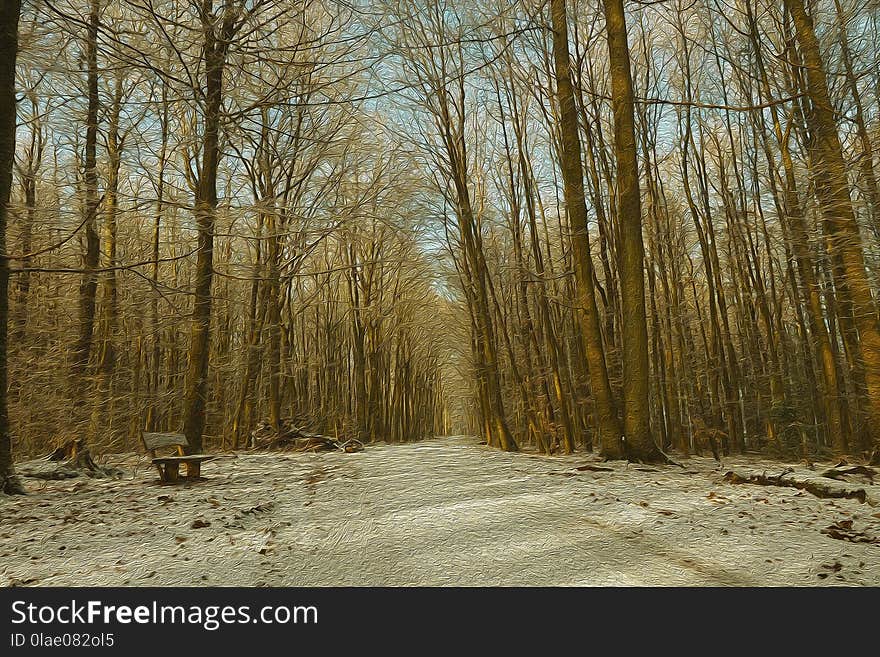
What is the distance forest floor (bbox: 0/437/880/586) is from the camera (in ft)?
8.75

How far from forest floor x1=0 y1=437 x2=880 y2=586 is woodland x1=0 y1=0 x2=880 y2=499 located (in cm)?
197

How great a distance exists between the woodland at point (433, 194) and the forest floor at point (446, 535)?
197 centimetres

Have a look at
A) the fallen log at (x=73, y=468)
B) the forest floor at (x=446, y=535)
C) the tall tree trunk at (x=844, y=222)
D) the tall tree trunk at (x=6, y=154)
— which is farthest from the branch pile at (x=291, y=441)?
the tall tree trunk at (x=844, y=222)

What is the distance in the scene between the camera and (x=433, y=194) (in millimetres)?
15430

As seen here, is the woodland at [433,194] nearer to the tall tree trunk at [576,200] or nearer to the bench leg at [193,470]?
the tall tree trunk at [576,200]

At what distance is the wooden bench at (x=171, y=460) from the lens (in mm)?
6175

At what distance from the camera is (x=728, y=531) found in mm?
3312

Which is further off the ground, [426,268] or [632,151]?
[426,268]

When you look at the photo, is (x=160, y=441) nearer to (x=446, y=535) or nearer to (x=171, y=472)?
(x=171, y=472)

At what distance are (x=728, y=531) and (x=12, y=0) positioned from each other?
311 inches

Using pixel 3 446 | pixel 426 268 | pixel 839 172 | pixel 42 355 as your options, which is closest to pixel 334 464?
Result: pixel 3 446

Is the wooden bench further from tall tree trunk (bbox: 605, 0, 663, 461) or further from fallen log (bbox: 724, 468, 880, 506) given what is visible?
fallen log (bbox: 724, 468, 880, 506)

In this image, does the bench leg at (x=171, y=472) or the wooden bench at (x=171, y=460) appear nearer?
the wooden bench at (x=171, y=460)

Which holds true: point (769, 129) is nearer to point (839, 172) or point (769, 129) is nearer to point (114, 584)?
point (839, 172)
